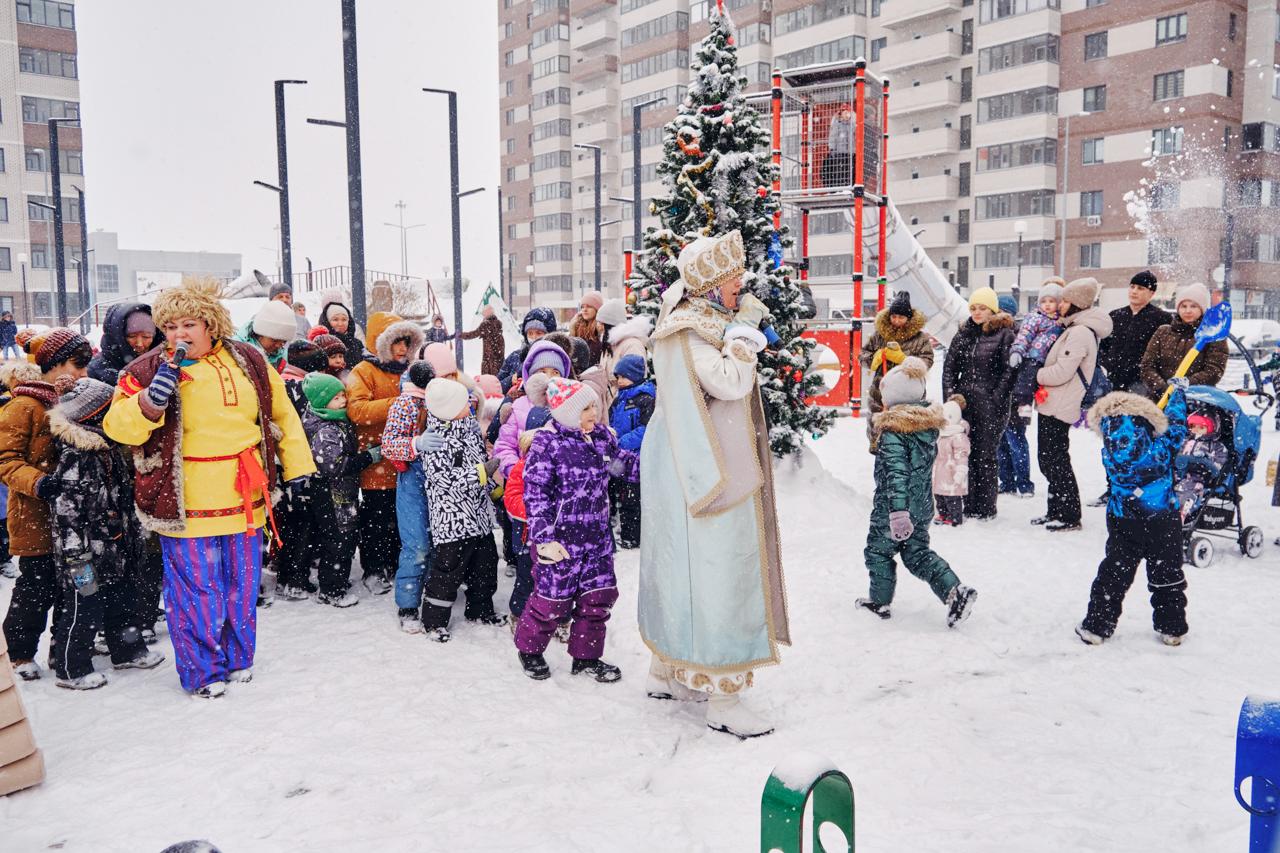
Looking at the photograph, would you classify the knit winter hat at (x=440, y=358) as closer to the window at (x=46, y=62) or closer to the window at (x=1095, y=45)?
the window at (x=1095, y=45)

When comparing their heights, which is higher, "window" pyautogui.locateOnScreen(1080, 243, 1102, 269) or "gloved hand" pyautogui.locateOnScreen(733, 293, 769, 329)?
"window" pyautogui.locateOnScreen(1080, 243, 1102, 269)

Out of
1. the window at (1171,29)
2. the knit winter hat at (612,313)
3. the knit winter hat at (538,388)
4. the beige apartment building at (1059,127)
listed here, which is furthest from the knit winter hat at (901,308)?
the window at (1171,29)

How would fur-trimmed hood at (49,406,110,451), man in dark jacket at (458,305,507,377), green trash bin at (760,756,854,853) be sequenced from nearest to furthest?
green trash bin at (760,756,854,853)
fur-trimmed hood at (49,406,110,451)
man in dark jacket at (458,305,507,377)

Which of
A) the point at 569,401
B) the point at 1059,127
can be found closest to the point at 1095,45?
the point at 1059,127

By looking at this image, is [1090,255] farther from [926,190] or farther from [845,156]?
[845,156]

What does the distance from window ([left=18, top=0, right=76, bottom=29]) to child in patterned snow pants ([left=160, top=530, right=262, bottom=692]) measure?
69129mm

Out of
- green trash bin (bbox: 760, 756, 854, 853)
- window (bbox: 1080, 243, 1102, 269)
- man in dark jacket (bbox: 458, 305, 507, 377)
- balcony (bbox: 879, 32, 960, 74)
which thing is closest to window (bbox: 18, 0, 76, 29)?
balcony (bbox: 879, 32, 960, 74)

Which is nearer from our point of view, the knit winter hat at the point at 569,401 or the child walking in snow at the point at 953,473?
the knit winter hat at the point at 569,401

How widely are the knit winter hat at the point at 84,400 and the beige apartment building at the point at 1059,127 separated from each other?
4276 cm

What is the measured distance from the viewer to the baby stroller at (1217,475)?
6.98 m

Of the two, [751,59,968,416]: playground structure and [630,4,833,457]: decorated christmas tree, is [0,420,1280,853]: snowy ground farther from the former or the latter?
[751,59,968,416]: playground structure

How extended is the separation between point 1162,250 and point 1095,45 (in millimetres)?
10494

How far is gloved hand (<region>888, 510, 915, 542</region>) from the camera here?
5.44 meters

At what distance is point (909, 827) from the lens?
11.2ft
